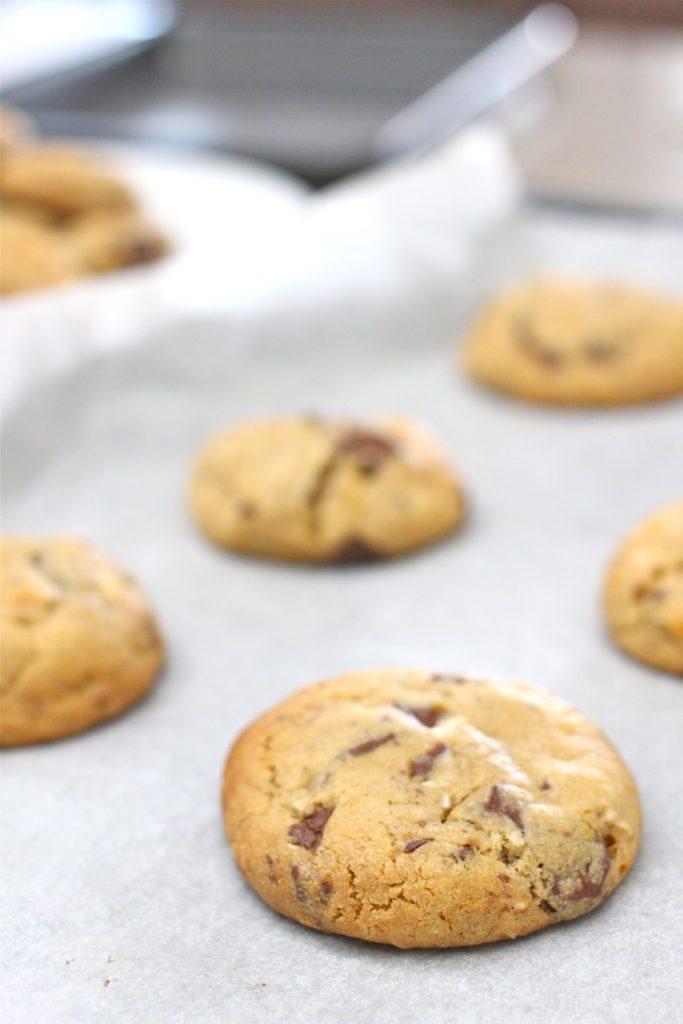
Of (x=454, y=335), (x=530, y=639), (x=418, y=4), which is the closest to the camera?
(x=530, y=639)

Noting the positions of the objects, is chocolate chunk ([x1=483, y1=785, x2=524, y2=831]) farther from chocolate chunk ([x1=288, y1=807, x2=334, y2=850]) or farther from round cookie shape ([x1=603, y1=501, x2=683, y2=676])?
round cookie shape ([x1=603, y1=501, x2=683, y2=676])

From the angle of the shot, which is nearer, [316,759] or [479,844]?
[479,844]

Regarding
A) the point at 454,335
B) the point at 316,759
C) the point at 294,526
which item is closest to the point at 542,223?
the point at 454,335

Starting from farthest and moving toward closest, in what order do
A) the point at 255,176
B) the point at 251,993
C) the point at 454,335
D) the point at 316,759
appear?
the point at 255,176 → the point at 454,335 → the point at 316,759 → the point at 251,993

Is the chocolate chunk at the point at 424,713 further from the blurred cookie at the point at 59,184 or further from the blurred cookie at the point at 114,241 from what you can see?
the blurred cookie at the point at 59,184

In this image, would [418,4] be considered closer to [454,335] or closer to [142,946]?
[454,335]

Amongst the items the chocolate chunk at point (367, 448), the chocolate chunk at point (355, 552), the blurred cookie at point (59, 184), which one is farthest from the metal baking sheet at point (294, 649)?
the blurred cookie at point (59, 184)

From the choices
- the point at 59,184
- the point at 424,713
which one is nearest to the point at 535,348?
the point at 59,184
